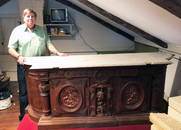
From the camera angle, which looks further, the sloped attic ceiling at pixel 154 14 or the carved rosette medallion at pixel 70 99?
the carved rosette medallion at pixel 70 99

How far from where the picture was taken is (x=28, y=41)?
235 cm

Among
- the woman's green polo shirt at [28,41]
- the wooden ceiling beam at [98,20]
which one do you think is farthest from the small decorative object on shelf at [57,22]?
the woman's green polo shirt at [28,41]

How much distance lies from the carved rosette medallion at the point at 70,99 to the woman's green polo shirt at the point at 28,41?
676 mm

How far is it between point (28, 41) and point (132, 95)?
1435mm

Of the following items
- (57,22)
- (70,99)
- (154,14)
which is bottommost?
(70,99)

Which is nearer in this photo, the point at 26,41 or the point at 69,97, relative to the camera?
the point at 69,97

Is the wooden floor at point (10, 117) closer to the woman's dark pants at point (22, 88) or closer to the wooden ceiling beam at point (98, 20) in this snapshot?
the woman's dark pants at point (22, 88)

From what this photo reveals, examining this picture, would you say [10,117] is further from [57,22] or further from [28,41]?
[57,22]

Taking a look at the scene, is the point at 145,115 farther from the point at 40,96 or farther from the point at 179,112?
the point at 40,96

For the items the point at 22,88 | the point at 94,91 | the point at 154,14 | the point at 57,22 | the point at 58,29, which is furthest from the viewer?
the point at 58,29

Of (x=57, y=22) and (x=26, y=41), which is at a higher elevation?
(x=57, y=22)

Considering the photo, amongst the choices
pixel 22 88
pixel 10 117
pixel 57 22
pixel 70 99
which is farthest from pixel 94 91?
pixel 57 22

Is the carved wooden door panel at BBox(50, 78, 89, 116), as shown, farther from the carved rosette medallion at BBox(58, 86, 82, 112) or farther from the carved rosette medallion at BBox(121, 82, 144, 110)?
the carved rosette medallion at BBox(121, 82, 144, 110)

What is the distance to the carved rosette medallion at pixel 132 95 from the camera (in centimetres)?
225
